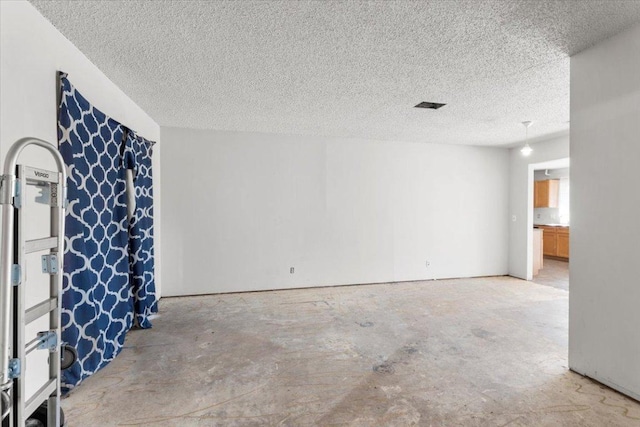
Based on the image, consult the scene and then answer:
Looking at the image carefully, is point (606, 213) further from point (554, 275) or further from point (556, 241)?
point (556, 241)

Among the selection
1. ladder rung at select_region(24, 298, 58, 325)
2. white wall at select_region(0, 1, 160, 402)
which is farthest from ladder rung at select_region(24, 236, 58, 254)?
white wall at select_region(0, 1, 160, 402)

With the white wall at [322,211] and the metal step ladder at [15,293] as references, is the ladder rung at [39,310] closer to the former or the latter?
the metal step ladder at [15,293]

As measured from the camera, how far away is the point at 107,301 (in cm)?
292

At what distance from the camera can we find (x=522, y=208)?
621cm

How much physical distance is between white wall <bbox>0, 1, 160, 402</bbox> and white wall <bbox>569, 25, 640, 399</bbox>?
152 inches

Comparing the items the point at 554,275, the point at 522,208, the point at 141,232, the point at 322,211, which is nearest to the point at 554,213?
the point at 554,275

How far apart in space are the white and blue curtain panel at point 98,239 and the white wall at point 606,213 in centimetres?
388

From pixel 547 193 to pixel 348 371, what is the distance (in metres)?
8.18

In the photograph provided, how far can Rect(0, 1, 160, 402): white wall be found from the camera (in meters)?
1.82

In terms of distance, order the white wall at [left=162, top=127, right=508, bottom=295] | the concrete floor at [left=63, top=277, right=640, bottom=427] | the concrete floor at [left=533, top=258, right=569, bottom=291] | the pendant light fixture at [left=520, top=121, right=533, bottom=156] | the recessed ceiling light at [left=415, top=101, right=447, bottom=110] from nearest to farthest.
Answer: the concrete floor at [left=63, top=277, right=640, bottom=427] < the recessed ceiling light at [left=415, top=101, right=447, bottom=110] < the pendant light fixture at [left=520, top=121, right=533, bottom=156] < the white wall at [left=162, top=127, right=508, bottom=295] < the concrete floor at [left=533, top=258, right=569, bottom=291]

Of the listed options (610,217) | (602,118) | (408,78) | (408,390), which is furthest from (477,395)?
(408,78)

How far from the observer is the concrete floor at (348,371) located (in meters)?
2.16

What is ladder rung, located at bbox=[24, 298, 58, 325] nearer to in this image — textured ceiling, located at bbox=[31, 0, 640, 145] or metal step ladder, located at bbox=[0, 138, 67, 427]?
metal step ladder, located at bbox=[0, 138, 67, 427]

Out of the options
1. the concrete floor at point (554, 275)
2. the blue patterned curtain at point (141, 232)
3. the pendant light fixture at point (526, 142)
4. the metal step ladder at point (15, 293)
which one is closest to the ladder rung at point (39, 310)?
the metal step ladder at point (15, 293)
